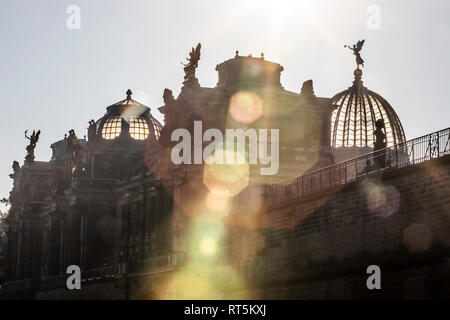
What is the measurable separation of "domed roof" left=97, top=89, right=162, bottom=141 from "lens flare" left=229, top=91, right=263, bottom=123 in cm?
1915

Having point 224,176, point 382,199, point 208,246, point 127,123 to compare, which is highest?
point 127,123

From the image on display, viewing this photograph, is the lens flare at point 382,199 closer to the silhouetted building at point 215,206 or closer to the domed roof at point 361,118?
the silhouetted building at point 215,206

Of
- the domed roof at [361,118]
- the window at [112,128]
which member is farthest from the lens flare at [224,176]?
the domed roof at [361,118]

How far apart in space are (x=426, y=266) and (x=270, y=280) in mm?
11216

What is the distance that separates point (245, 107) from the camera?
68062mm

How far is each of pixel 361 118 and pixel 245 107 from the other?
24.5 m

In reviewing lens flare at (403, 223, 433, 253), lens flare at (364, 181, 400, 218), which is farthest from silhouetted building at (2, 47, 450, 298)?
lens flare at (403, 223, 433, 253)

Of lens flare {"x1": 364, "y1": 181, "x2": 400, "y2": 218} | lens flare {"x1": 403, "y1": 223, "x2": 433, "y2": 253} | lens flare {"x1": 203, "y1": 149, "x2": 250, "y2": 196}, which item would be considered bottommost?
lens flare {"x1": 403, "y1": 223, "x2": 433, "y2": 253}

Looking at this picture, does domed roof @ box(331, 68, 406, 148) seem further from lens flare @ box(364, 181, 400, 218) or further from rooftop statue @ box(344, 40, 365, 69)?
lens flare @ box(364, 181, 400, 218)

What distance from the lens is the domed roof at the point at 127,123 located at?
8644cm

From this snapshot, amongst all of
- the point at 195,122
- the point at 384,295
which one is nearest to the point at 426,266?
the point at 384,295

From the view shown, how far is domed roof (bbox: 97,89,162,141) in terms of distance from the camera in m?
86.4

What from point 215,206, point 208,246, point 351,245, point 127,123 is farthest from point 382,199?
point 127,123

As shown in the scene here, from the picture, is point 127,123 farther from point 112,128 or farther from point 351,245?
point 351,245
